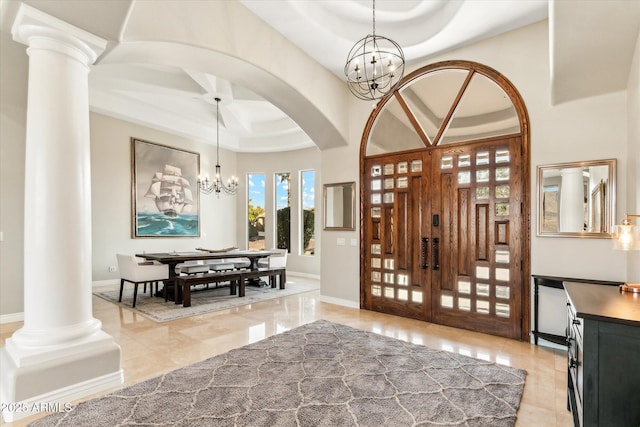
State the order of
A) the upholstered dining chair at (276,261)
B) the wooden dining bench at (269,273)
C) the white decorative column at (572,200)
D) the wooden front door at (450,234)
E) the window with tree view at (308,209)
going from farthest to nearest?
the window with tree view at (308,209), the upholstered dining chair at (276,261), the wooden dining bench at (269,273), the wooden front door at (450,234), the white decorative column at (572,200)

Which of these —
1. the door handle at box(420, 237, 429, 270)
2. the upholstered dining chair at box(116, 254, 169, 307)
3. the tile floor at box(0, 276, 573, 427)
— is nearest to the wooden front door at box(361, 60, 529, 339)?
the door handle at box(420, 237, 429, 270)

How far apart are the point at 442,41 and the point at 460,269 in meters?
2.93

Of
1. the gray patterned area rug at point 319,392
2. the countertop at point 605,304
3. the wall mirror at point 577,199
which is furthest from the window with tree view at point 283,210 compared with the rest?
the countertop at point 605,304

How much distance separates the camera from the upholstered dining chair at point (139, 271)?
16.8 feet

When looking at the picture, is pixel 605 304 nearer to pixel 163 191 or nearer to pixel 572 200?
pixel 572 200

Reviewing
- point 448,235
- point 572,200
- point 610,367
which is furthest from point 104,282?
point 572,200

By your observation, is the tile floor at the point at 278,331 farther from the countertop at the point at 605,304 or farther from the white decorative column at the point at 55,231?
the countertop at the point at 605,304

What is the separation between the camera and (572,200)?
353 cm

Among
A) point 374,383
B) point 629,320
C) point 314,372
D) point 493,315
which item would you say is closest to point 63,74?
point 314,372

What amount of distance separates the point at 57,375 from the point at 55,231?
1072 millimetres

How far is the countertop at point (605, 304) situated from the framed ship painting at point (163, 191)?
7.68 m

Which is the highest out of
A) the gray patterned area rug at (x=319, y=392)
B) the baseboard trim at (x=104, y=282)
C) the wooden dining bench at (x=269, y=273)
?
the wooden dining bench at (x=269, y=273)

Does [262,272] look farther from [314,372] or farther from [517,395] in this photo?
[517,395]

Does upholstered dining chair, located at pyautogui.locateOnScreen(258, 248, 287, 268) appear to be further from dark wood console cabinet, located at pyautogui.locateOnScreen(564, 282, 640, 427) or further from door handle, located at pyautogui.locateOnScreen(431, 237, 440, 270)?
dark wood console cabinet, located at pyautogui.locateOnScreen(564, 282, 640, 427)
